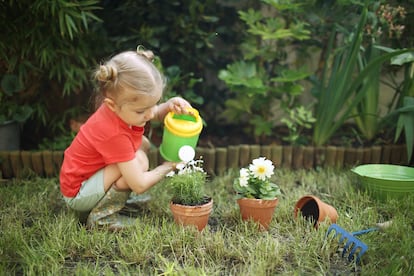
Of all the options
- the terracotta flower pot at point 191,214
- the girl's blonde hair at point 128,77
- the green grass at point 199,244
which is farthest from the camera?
the terracotta flower pot at point 191,214

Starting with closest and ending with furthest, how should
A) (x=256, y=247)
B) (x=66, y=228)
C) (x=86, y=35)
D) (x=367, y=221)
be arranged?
(x=256, y=247)
(x=66, y=228)
(x=367, y=221)
(x=86, y=35)

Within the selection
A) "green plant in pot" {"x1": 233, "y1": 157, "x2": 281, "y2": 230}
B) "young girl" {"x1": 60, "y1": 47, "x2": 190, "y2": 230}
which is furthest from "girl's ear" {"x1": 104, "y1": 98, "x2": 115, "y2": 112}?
"green plant in pot" {"x1": 233, "y1": 157, "x2": 281, "y2": 230}

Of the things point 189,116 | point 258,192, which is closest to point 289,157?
point 258,192

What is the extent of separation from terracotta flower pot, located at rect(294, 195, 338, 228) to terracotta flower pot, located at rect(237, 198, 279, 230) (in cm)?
18

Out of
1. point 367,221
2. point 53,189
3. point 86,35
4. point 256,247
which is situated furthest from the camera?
point 86,35

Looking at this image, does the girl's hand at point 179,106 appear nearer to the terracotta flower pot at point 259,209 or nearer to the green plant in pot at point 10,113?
the terracotta flower pot at point 259,209

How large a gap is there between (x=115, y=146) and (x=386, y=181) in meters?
1.31

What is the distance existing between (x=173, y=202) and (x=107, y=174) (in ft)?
1.03

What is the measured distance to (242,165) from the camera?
2.66 meters

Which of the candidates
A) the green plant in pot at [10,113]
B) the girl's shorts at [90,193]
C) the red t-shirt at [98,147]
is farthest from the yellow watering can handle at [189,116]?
the green plant in pot at [10,113]

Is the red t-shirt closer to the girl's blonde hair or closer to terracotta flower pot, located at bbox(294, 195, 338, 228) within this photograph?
the girl's blonde hair

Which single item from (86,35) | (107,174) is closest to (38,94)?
(86,35)

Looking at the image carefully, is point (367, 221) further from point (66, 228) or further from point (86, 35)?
point (86, 35)

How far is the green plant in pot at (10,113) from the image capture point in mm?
2598
